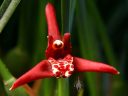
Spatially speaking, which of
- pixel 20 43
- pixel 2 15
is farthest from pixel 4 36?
pixel 2 15

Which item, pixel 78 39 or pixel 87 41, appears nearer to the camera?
pixel 87 41

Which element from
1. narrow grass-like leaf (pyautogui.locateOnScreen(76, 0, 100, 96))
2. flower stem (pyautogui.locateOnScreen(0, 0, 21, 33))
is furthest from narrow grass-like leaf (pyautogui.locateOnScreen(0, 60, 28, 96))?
narrow grass-like leaf (pyautogui.locateOnScreen(76, 0, 100, 96))

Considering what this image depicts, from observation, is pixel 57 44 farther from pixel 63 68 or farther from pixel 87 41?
pixel 87 41

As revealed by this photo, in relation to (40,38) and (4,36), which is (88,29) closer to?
(40,38)

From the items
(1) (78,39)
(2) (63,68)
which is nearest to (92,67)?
(2) (63,68)

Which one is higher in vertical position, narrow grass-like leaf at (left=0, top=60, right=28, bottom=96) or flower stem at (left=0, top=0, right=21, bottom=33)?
flower stem at (left=0, top=0, right=21, bottom=33)

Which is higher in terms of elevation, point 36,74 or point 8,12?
point 8,12

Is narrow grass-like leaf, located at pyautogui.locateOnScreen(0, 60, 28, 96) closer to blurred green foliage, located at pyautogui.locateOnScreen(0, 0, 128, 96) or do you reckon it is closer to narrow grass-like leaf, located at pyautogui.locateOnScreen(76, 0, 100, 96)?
blurred green foliage, located at pyautogui.locateOnScreen(0, 0, 128, 96)
